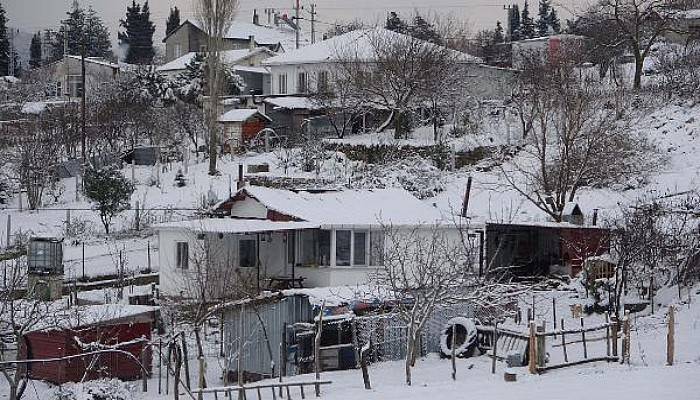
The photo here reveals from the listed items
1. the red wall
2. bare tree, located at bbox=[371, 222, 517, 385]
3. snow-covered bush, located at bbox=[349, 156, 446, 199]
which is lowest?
the red wall

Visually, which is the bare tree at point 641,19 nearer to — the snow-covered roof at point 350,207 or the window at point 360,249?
the snow-covered roof at point 350,207

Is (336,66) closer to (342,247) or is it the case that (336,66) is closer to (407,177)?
(407,177)

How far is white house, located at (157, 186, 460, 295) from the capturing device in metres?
22.3

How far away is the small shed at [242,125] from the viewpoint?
40.4m

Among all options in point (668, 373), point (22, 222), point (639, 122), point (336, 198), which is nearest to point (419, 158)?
point (639, 122)

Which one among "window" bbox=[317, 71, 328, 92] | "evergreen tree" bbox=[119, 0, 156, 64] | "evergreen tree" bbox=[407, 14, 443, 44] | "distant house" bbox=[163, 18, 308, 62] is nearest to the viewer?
"window" bbox=[317, 71, 328, 92]

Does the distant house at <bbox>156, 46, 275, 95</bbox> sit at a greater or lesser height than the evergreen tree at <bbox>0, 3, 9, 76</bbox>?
lesser

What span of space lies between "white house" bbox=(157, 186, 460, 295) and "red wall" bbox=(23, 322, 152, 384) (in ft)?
12.4

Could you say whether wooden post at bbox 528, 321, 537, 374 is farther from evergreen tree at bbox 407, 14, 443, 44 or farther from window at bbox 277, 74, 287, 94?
window at bbox 277, 74, 287, 94

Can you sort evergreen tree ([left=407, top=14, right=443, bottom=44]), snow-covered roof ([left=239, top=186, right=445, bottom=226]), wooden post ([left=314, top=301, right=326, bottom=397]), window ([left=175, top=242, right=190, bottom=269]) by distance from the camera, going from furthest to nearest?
evergreen tree ([left=407, top=14, right=443, bottom=44]), window ([left=175, top=242, right=190, bottom=269]), snow-covered roof ([left=239, top=186, right=445, bottom=226]), wooden post ([left=314, top=301, right=326, bottom=397])

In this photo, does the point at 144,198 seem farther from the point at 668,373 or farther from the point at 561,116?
the point at 668,373

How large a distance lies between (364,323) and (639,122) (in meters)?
19.7

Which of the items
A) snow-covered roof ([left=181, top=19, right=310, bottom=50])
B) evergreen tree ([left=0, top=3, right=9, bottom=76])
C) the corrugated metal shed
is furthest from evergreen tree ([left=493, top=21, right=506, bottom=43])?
the corrugated metal shed

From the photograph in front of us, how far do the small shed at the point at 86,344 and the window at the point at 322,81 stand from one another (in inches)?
979
